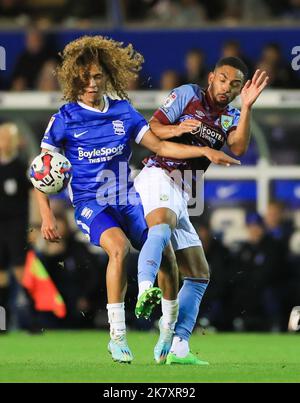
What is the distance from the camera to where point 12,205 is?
14172mm

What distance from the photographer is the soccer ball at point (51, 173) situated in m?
9.45

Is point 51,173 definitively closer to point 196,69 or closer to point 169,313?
point 169,313

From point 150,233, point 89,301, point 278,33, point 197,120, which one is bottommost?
point 89,301

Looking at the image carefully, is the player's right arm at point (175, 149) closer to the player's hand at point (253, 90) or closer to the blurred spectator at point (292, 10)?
the player's hand at point (253, 90)

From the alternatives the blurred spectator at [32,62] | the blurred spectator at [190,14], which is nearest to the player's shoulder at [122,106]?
the blurred spectator at [32,62]

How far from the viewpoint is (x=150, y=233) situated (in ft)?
30.1

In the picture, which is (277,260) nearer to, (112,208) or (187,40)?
(187,40)

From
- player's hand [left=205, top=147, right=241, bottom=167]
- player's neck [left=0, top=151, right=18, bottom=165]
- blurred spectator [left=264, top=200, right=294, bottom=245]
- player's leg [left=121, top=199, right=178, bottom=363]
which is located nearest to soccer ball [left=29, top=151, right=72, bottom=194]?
player's leg [left=121, top=199, right=178, bottom=363]

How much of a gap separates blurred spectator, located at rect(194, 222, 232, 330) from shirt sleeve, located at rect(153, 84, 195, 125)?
4.59 meters

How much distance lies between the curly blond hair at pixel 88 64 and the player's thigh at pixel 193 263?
1323 mm

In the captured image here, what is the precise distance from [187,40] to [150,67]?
0.55m
